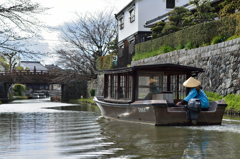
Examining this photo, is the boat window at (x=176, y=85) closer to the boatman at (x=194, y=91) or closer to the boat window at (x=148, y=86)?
the boat window at (x=148, y=86)

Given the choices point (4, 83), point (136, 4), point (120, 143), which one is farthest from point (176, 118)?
point (4, 83)

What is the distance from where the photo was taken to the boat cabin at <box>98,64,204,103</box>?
471 inches

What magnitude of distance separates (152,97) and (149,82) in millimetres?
570

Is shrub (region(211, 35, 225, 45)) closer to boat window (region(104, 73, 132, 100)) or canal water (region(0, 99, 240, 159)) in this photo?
boat window (region(104, 73, 132, 100))

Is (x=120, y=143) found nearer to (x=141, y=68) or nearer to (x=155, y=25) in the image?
(x=141, y=68)

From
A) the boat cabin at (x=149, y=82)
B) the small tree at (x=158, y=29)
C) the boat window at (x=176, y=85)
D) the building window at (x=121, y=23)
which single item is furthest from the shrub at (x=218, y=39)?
the building window at (x=121, y=23)

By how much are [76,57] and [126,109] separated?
24952 mm

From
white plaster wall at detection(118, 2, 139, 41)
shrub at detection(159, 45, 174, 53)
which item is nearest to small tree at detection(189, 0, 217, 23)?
shrub at detection(159, 45, 174, 53)

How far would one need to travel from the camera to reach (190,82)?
35.3ft

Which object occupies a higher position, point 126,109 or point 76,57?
point 76,57

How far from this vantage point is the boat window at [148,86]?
39.9 ft

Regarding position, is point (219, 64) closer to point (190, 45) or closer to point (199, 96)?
point (190, 45)

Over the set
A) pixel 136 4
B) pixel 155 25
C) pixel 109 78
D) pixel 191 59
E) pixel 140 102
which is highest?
pixel 136 4

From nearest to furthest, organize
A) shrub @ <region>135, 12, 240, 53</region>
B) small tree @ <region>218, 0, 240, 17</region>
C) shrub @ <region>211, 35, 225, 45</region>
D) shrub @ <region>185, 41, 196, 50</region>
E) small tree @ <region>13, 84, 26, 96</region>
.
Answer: small tree @ <region>218, 0, 240, 17</region> < shrub @ <region>135, 12, 240, 53</region> < shrub @ <region>211, 35, 225, 45</region> < shrub @ <region>185, 41, 196, 50</region> < small tree @ <region>13, 84, 26, 96</region>
